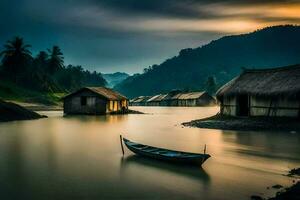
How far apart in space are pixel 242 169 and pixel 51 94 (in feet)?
258

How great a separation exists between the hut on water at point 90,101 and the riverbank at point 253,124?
2316 cm

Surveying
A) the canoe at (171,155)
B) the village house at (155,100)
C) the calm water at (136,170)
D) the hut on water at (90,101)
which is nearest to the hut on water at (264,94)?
the calm water at (136,170)

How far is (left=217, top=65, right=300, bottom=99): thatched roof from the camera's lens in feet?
97.1

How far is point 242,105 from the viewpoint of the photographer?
1398 inches

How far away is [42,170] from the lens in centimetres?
1499

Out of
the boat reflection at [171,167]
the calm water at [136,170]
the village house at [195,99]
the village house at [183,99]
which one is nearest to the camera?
the calm water at [136,170]

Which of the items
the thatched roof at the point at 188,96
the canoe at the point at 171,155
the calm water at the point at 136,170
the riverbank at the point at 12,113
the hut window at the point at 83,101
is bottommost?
the calm water at the point at 136,170

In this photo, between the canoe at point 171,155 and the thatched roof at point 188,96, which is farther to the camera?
the thatched roof at point 188,96

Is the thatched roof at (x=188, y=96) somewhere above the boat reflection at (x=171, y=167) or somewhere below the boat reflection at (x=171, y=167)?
above

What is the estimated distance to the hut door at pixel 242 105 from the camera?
114ft

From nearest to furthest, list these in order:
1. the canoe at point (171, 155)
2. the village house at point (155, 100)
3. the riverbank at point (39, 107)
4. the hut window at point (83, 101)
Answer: the canoe at point (171, 155) < the hut window at point (83, 101) < the riverbank at point (39, 107) < the village house at point (155, 100)

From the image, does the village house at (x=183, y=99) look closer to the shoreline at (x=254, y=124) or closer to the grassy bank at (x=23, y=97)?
the grassy bank at (x=23, y=97)

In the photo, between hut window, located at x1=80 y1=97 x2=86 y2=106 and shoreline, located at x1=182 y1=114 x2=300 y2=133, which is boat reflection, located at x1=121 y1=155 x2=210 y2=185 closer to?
shoreline, located at x1=182 y1=114 x2=300 y2=133

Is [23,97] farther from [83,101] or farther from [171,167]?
[171,167]
